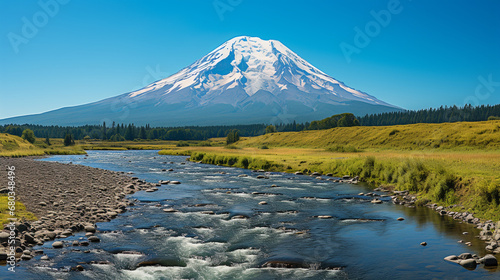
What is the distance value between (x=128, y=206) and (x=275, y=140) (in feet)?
336

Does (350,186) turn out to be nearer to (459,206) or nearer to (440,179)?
(440,179)

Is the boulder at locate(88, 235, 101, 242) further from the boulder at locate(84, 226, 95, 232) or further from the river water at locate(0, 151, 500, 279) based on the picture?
the boulder at locate(84, 226, 95, 232)

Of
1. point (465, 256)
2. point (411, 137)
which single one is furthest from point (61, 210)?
point (411, 137)

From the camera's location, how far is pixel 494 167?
85.5 ft

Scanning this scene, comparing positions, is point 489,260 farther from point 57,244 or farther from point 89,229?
point 89,229

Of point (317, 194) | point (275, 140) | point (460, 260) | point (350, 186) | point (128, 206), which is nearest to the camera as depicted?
point (460, 260)

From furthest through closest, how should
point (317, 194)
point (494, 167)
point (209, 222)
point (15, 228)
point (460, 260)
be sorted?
point (317, 194), point (494, 167), point (209, 222), point (15, 228), point (460, 260)

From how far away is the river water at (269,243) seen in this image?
1216 centimetres

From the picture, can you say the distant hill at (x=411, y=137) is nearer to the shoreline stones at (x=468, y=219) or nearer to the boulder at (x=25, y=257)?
the shoreline stones at (x=468, y=219)

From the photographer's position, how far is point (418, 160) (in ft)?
96.9

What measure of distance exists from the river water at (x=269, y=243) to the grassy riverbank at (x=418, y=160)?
2.32 metres

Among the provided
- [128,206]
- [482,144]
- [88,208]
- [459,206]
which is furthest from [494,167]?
[482,144]

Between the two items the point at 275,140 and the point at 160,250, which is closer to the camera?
the point at 160,250

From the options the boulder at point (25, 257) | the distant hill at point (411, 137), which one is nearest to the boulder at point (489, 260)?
the boulder at point (25, 257)
